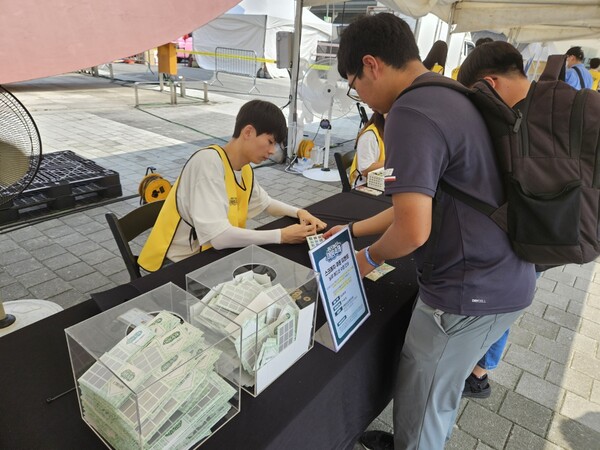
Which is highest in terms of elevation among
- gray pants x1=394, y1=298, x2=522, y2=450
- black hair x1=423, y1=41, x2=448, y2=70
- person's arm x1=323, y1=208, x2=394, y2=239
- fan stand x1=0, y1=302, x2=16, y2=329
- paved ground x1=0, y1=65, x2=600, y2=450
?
black hair x1=423, y1=41, x2=448, y2=70

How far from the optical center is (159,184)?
321 cm

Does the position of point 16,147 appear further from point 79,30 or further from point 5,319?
point 79,30

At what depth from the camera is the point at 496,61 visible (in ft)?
5.59

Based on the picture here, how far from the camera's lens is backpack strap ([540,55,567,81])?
129cm

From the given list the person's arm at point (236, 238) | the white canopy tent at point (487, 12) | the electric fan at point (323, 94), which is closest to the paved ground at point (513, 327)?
the electric fan at point (323, 94)

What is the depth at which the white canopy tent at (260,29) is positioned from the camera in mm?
15648

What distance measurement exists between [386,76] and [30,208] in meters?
3.66

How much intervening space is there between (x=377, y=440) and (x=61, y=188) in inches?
134

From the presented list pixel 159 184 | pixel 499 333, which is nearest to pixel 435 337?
pixel 499 333

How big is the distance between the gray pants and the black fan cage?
1.43 m

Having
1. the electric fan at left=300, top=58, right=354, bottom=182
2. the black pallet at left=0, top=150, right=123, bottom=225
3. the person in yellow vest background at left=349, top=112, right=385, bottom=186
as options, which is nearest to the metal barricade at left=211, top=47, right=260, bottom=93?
the electric fan at left=300, top=58, right=354, bottom=182

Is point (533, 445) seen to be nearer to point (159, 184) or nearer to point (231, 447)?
point (231, 447)

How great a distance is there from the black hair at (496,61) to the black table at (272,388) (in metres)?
1.06

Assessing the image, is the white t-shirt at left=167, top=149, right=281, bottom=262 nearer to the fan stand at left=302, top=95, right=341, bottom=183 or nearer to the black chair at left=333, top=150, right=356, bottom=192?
the black chair at left=333, top=150, right=356, bottom=192
